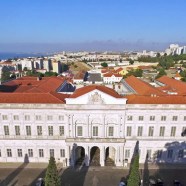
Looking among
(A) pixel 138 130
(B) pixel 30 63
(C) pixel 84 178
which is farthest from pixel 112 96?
(B) pixel 30 63

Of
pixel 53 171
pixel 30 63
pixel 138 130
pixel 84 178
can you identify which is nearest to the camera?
pixel 53 171

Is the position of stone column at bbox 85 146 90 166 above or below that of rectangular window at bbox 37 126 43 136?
below

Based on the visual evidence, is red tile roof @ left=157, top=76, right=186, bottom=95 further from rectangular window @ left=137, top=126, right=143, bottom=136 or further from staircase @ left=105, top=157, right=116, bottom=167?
staircase @ left=105, top=157, right=116, bottom=167

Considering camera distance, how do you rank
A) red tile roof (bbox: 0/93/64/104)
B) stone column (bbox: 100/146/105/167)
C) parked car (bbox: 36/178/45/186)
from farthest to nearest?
stone column (bbox: 100/146/105/167) < red tile roof (bbox: 0/93/64/104) < parked car (bbox: 36/178/45/186)

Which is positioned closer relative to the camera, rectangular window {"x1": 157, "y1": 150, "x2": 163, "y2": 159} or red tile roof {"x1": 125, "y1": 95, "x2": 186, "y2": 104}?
red tile roof {"x1": 125, "y1": 95, "x2": 186, "y2": 104}

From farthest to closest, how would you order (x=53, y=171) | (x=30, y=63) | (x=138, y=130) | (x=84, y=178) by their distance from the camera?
(x=30, y=63), (x=138, y=130), (x=84, y=178), (x=53, y=171)

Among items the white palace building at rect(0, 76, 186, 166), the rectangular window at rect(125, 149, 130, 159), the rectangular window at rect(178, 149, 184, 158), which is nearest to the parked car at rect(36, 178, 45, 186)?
the white palace building at rect(0, 76, 186, 166)

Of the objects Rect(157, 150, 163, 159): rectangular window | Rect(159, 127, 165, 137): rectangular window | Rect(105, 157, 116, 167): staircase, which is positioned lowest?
Rect(105, 157, 116, 167): staircase

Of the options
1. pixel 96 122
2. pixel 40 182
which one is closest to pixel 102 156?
pixel 96 122

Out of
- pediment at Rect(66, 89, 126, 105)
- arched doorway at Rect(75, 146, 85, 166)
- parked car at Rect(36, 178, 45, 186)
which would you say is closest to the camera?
parked car at Rect(36, 178, 45, 186)

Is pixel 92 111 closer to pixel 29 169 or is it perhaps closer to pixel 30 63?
pixel 29 169
